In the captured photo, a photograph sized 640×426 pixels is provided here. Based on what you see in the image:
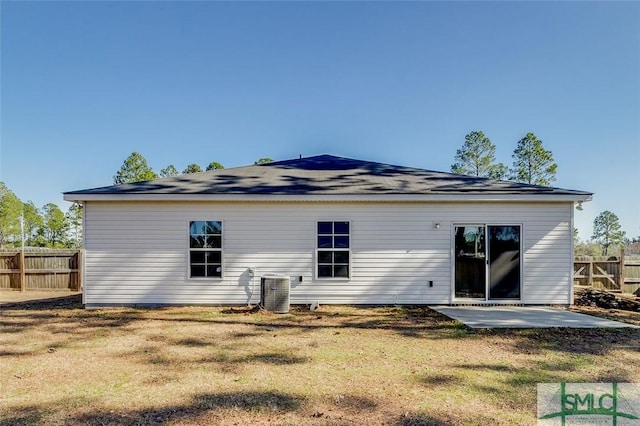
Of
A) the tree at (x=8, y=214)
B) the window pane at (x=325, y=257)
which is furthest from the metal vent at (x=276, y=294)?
the tree at (x=8, y=214)

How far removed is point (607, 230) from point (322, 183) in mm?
43775

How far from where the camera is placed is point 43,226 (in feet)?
120

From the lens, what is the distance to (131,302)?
8289 mm

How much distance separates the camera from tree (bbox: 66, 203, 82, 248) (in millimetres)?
35531

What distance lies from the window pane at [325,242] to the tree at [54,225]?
1495 inches

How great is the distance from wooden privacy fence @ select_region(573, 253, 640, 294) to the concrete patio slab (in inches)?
216

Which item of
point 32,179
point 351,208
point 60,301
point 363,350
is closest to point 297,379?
point 363,350

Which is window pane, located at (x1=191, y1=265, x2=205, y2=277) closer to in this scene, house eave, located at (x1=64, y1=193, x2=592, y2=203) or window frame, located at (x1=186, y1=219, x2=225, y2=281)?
window frame, located at (x1=186, y1=219, x2=225, y2=281)

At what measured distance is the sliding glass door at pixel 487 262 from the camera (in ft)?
27.9

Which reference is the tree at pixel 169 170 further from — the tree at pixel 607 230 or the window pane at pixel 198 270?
the tree at pixel 607 230

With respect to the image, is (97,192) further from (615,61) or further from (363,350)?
(615,61)

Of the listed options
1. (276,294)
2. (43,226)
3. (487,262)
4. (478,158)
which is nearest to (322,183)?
(276,294)

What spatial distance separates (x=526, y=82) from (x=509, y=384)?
42.3 feet

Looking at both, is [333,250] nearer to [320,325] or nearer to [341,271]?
[341,271]
